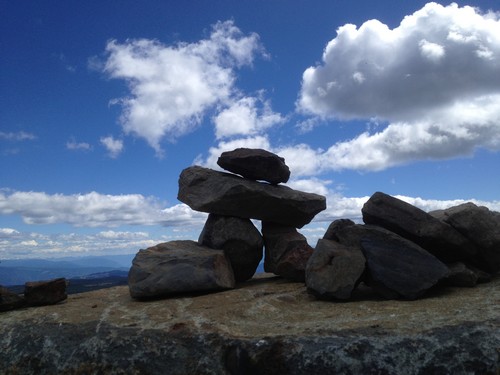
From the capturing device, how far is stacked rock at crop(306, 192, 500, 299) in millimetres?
13961

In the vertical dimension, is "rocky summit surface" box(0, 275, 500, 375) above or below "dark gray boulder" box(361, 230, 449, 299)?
below

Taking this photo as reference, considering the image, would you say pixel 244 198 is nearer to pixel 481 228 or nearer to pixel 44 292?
pixel 44 292

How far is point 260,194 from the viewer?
18391 millimetres

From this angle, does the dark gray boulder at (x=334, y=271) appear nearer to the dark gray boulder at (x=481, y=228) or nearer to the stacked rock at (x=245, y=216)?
the stacked rock at (x=245, y=216)

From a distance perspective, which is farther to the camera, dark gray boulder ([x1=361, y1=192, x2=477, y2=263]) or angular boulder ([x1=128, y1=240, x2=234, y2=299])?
angular boulder ([x1=128, y1=240, x2=234, y2=299])

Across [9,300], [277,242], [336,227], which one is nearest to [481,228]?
[336,227]

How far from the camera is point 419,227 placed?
15227 mm

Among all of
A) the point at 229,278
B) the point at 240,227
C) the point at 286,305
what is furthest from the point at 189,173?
the point at 286,305

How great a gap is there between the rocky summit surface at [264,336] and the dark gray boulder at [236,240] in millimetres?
3595

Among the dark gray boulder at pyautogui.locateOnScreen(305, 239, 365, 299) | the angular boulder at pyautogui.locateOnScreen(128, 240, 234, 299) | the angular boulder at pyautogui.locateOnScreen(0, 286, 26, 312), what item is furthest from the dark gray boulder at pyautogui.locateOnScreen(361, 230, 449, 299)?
the angular boulder at pyautogui.locateOnScreen(0, 286, 26, 312)

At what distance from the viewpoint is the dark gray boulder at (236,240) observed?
1861 cm

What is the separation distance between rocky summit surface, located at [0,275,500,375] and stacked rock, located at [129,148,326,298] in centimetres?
271

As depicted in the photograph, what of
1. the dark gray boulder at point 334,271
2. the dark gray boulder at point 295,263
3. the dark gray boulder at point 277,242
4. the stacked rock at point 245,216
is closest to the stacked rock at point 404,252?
the dark gray boulder at point 334,271

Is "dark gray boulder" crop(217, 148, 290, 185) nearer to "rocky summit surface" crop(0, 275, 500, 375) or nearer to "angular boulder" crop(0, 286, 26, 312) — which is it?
"rocky summit surface" crop(0, 275, 500, 375)
